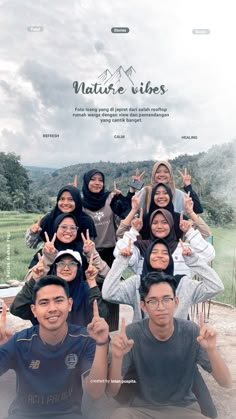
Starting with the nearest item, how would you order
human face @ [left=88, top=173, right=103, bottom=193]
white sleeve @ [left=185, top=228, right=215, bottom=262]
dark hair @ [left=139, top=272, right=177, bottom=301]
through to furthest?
dark hair @ [left=139, top=272, right=177, bottom=301]
white sleeve @ [left=185, top=228, right=215, bottom=262]
human face @ [left=88, top=173, right=103, bottom=193]

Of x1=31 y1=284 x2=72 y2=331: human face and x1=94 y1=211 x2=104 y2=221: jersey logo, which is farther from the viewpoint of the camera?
x1=94 y1=211 x2=104 y2=221: jersey logo

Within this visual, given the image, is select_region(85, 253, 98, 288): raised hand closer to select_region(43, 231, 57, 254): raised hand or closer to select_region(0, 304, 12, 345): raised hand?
select_region(43, 231, 57, 254): raised hand

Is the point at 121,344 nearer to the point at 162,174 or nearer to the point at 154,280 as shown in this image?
the point at 154,280

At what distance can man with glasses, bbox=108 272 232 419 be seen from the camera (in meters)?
2.08

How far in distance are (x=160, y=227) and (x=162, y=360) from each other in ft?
2.10

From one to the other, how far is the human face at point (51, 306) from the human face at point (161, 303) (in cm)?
Answer: 38

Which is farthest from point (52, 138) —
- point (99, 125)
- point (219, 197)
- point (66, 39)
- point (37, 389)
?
point (37, 389)

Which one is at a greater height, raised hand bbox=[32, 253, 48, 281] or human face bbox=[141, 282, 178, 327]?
raised hand bbox=[32, 253, 48, 281]

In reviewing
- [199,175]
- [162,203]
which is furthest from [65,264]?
[199,175]

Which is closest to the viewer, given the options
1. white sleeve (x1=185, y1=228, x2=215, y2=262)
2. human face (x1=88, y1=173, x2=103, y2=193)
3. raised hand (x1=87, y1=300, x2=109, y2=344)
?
raised hand (x1=87, y1=300, x2=109, y2=344)

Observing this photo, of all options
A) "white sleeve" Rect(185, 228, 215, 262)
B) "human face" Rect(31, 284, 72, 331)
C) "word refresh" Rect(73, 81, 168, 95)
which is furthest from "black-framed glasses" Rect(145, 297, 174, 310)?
"word refresh" Rect(73, 81, 168, 95)

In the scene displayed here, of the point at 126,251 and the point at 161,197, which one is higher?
the point at 161,197

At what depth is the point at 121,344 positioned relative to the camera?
1994mm

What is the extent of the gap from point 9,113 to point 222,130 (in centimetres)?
110
